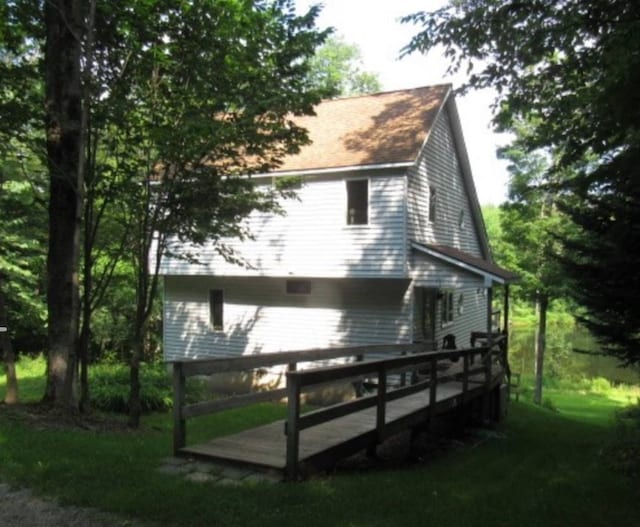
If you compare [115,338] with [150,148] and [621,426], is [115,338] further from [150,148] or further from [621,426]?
[621,426]

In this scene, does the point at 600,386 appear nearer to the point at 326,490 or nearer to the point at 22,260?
the point at 22,260

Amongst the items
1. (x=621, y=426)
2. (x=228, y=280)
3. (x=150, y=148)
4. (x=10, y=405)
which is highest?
(x=150, y=148)

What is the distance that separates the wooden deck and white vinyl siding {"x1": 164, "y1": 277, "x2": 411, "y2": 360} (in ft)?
22.2

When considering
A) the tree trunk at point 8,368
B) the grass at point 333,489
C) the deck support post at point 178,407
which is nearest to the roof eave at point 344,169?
the tree trunk at point 8,368

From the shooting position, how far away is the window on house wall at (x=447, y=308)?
17.2 metres

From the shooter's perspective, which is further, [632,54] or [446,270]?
[446,270]

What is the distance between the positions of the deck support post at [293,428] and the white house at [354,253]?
8.39m

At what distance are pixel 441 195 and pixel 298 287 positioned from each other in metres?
5.02

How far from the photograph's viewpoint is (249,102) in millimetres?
7938

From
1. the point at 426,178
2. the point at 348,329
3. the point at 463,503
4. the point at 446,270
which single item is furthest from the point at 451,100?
the point at 463,503

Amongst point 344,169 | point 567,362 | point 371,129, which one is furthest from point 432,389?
point 567,362

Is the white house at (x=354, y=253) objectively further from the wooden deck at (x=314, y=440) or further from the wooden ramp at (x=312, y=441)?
the wooden ramp at (x=312, y=441)

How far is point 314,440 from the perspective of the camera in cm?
595

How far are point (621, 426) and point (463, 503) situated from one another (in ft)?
21.1
